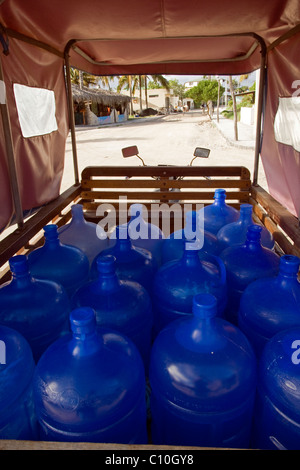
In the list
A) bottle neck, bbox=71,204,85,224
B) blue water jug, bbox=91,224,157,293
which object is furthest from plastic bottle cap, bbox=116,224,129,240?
bottle neck, bbox=71,204,85,224

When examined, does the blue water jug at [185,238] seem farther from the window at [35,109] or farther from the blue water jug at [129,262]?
the window at [35,109]

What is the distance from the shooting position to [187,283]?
1.73m

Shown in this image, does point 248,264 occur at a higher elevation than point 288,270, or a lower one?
lower

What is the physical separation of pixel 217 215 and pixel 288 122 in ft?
4.15

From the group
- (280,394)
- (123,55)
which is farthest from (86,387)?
(123,55)

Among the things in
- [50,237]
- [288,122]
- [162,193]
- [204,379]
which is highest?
[288,122]

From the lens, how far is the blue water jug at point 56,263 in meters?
1.99

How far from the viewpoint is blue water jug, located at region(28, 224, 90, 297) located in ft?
6.53

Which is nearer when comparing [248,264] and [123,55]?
[248,264]

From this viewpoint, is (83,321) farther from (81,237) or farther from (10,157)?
(10,157)

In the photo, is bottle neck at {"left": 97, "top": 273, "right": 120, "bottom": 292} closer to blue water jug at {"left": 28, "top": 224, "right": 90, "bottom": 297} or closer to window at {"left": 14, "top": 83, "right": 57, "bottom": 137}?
blue water jug at {"left": 28, "top": 224, "right": 90, "bottom": 297}

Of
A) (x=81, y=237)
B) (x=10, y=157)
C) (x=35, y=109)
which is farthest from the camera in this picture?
(x=35, y=109)
